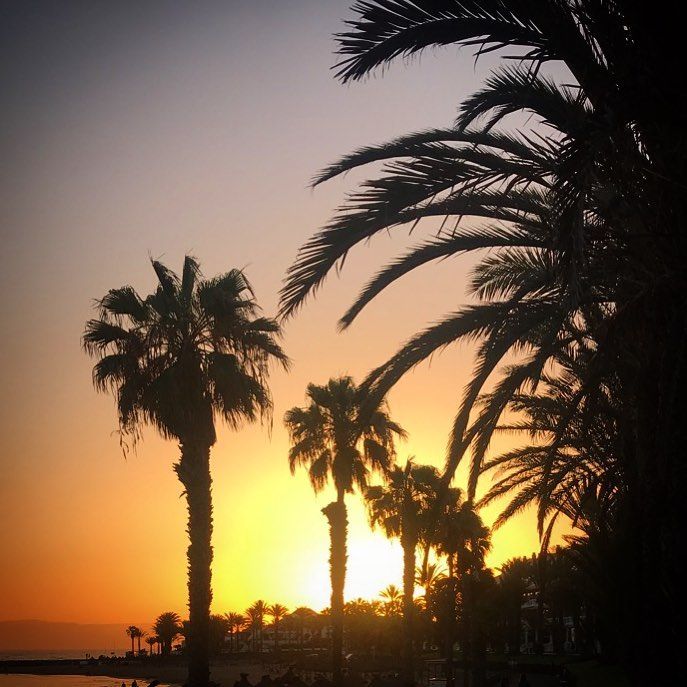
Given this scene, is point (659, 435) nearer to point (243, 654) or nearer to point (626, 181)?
point (626, 181)

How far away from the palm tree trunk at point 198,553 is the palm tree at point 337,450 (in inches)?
406

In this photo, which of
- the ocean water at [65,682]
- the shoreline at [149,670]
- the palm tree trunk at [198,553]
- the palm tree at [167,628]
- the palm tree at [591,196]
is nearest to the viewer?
the palm tree at [591,196]

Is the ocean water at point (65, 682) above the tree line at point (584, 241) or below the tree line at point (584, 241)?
below

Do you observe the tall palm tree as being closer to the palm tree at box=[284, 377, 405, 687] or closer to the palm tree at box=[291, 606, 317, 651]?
the palm tree at box=[284, 377, 405, 687]

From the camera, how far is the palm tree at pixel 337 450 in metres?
33.0

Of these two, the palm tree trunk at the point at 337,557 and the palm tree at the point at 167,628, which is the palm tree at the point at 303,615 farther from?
the palm tree trunk at the point at 337,557

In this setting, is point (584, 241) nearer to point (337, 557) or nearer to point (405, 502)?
point (337, 557)

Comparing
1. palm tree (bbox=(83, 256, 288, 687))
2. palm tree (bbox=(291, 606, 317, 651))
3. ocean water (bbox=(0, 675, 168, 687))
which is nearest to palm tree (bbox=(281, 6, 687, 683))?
palm tree (bbox=(83, 256, 288, 687))

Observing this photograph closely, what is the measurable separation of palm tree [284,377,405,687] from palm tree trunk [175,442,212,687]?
10.3 m

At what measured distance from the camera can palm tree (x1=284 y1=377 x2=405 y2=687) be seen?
33031mm

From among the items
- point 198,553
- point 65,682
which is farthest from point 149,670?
point 198,553

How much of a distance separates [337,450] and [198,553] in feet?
41.8

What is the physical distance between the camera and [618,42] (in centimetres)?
600

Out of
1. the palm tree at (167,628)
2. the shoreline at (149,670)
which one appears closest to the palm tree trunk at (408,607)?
the shoreline at (149,670)
